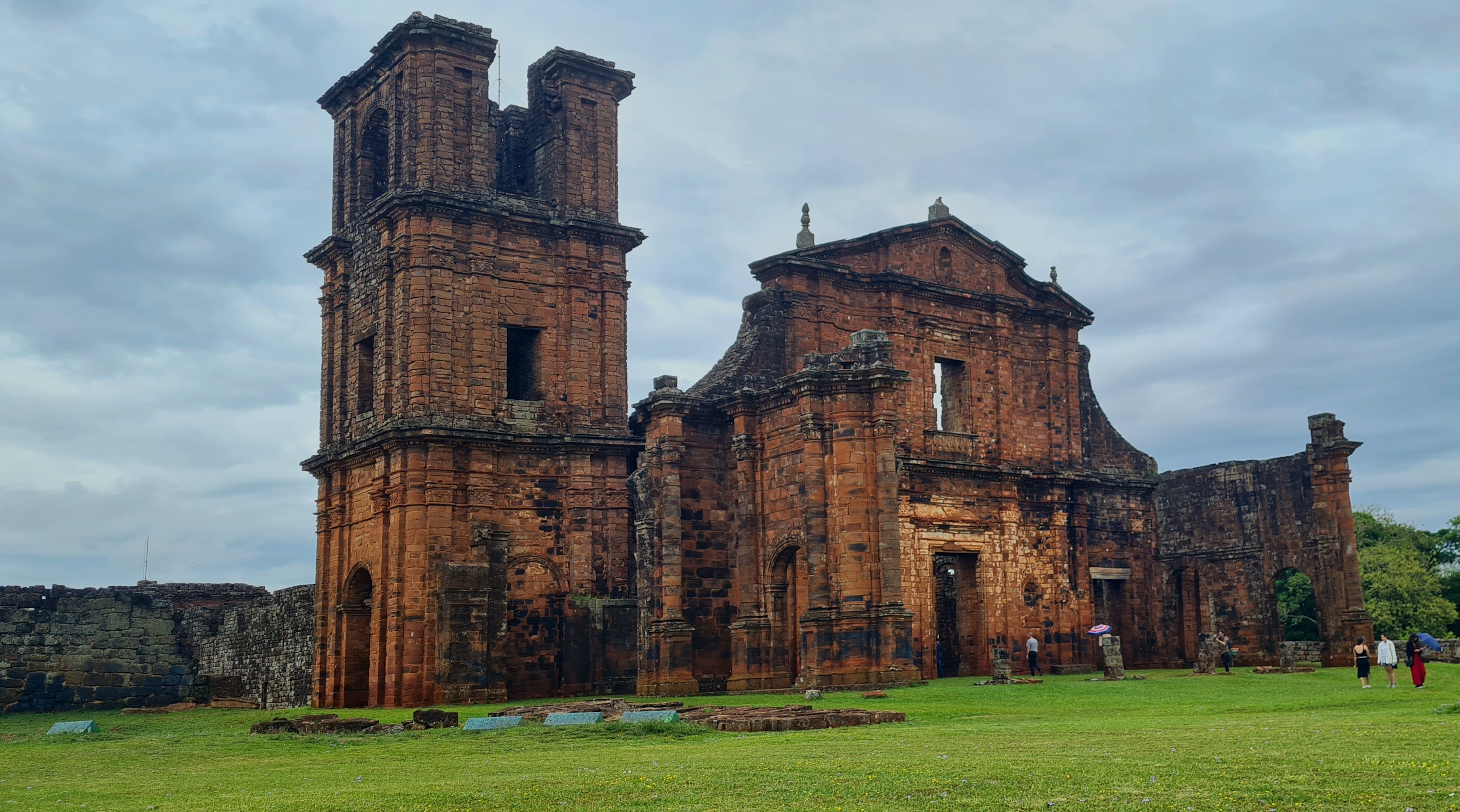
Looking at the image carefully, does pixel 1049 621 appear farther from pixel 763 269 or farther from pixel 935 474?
pixel 763 269

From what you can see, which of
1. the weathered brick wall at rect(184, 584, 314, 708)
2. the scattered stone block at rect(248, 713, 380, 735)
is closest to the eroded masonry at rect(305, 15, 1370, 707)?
the weathered brick wall at rect(184, 584, 314, 708)

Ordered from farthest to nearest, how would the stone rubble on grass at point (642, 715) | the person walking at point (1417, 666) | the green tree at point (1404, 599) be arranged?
the green tree at point (1404, 599), the person walking at point (1417, 666), the stone rubble on grass at point (642, 715)

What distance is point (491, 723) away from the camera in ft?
53.3

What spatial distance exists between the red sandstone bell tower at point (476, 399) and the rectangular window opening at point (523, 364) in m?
0.07

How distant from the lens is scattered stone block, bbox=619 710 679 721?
15.0 metres

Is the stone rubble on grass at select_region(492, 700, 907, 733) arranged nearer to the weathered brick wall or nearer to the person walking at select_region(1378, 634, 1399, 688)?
the person walking at select_region(1378, 634, 1399, 688)

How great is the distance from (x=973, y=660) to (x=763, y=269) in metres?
9.54

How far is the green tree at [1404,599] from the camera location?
4275 cm

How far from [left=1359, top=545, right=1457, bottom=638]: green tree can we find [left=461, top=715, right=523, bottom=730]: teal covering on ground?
34966 mm

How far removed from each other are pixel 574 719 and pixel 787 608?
947 cm

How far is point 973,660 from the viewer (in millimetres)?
28578

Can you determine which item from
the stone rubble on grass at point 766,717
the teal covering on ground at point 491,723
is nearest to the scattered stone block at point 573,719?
the stone rubble on grass at point 766,717

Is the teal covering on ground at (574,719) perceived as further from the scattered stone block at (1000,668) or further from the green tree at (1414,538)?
the green tree at (1414,538)

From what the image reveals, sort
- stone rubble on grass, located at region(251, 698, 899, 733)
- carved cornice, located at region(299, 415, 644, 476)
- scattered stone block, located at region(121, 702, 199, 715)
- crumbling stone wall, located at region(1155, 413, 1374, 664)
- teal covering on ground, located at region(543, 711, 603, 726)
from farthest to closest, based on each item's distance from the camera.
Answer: crumbling stone wall, located at region(1155, 413, 1374, 664) → scattered stone block, located at region(121, 702, 199, 715) → carved cornice, located at region(299, 415, 644, 476) → teal covering on ground, located at region(543, 711, 603, 726) → stone rubble on grass, located at region(251, 698, 899, 733)
